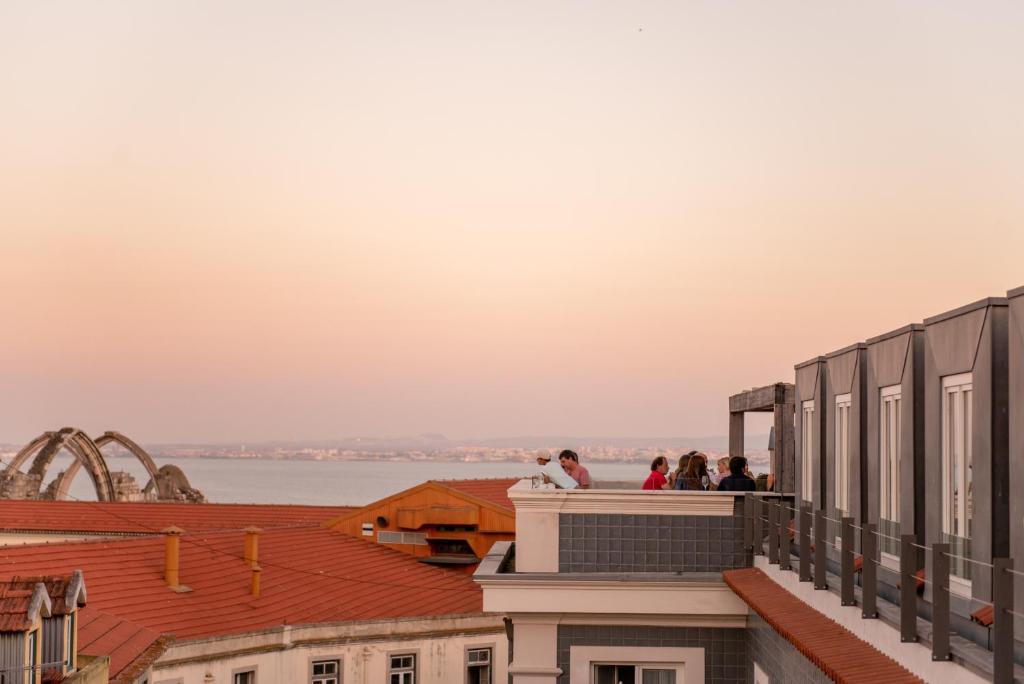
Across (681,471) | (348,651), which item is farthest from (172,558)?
(681,471)

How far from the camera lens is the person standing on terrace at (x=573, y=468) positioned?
53.8 feet

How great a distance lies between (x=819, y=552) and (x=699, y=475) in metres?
5.71

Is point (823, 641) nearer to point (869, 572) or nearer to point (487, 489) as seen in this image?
point (869, 572)

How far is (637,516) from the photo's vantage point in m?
14.8

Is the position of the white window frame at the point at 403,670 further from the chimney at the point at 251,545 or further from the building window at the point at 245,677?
the chimney at the point at 251,545

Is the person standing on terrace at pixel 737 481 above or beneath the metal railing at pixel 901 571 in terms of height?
above

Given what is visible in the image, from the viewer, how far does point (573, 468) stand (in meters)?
16.6

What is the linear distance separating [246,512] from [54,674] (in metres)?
34.7

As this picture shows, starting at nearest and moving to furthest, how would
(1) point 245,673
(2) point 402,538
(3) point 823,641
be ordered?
1. (3) point 823,641
2. (1) point 245,673
3. (2) point 402,538

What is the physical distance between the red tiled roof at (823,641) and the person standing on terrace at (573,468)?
386 cm

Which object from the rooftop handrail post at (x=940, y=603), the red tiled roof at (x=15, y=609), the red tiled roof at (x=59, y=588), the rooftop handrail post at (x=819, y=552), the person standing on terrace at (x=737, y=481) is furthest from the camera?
the red tiled roof at (x=59, y=588)

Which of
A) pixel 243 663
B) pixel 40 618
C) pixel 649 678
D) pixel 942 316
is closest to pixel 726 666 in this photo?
pixel 649 678

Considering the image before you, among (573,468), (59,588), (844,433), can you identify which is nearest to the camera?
(844,433)

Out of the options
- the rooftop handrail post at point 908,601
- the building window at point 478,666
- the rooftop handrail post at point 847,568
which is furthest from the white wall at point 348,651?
the rooftop handrail post at point 908,601
